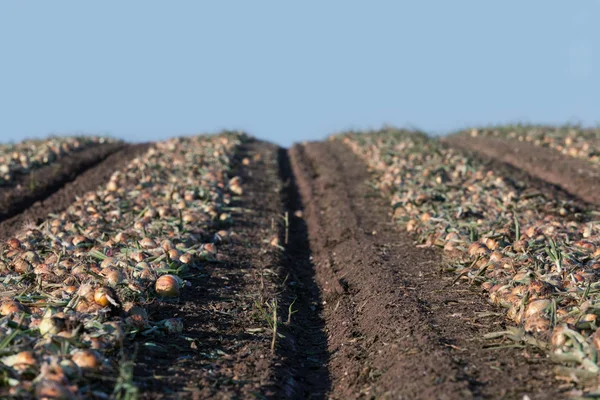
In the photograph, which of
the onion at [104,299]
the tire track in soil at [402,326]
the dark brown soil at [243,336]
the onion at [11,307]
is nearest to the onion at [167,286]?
the dark brown soil at [243,336]

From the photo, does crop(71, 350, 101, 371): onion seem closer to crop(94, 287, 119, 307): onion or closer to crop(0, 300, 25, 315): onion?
crop(94, 287, 119, 307): onion

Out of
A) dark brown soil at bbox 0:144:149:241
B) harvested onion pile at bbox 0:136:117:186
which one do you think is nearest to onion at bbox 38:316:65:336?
dark brown soil at bbox 0:144:149:241

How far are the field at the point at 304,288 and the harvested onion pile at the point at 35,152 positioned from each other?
1307 millimetres

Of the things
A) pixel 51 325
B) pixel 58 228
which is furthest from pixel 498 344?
pixel 58 228

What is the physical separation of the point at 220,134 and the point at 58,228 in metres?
9.60

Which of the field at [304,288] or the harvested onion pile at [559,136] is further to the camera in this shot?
the harvested onion pile at [559,136]

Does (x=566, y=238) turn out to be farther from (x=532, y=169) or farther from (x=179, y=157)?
(x=179, y=157)

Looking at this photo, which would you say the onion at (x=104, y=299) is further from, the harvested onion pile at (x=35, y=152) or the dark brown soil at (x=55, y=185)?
the harvested onion pile at (x=35, y=152)

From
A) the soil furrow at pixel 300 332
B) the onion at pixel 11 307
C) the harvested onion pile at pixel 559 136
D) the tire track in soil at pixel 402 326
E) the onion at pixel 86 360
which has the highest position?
the harvested onion pile at pixel 559 136

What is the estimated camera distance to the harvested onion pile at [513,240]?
153 inches

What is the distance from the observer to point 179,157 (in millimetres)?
11664

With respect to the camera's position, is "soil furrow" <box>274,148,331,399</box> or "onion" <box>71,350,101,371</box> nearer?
"onion" <box>71,350,101,371</box>

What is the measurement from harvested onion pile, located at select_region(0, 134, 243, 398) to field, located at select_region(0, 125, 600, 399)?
2 centimetres

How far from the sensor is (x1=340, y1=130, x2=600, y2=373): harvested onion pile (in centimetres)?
388
